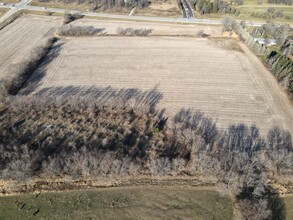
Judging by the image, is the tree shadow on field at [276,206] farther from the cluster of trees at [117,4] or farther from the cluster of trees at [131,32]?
the cluster of trees at [117,4]

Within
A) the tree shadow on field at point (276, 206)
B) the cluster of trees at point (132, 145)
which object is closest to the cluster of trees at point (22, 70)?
the cluster of trees at point (132, 145)

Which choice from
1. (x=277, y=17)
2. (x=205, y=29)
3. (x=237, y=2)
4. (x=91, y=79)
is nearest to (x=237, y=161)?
(x=91, y=79)

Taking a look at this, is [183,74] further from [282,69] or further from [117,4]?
[117,4]

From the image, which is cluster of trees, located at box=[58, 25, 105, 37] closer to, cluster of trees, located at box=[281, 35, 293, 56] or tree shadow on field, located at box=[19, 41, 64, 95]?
tree shadow on field, located at box=[19, 41, 64, 95]

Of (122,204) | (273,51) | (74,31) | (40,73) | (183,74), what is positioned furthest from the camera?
(74,31)

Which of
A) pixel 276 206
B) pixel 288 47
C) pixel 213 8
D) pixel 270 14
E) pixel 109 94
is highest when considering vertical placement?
pixel 213 8

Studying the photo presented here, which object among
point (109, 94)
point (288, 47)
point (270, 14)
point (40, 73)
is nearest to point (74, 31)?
point (40, 73)
